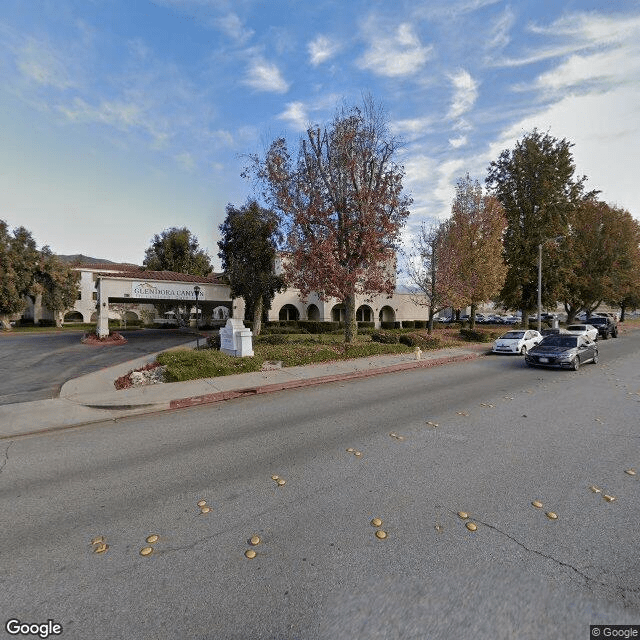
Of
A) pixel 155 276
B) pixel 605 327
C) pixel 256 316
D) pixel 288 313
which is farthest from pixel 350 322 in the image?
pixel 605 327

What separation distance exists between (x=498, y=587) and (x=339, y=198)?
17371 mm

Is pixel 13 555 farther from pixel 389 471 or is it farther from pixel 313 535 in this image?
pixel 389 471

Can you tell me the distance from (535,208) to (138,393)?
36.2m

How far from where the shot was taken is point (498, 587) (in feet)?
9.25

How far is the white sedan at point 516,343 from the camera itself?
19344 millimetres

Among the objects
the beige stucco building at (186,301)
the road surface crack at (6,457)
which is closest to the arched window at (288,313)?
the beige stucco building at (186,301)

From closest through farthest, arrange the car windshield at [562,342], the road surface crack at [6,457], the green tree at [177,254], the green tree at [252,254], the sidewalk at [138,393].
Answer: the road surface crack at [6,457], the sidewalk at [138,393], the car windshield at [562,342], the green tree at [252,254], the green tree at [177,254]

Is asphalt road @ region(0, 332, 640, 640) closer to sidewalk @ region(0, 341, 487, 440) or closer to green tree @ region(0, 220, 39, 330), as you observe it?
sidewalk @ region(0, 341, 487, 440)

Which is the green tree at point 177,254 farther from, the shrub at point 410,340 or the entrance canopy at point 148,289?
the shrub at point 410,340

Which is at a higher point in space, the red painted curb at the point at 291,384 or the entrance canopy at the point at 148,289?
the entrance canopy at the point at 148,289

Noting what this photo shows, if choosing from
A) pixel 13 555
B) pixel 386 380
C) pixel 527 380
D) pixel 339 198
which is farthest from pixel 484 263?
pixel 13 555

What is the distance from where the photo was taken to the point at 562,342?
15.1 m

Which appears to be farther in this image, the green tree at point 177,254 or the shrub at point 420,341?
the green tree at point 177,254

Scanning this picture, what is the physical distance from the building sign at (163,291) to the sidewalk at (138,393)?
9.61 metres
